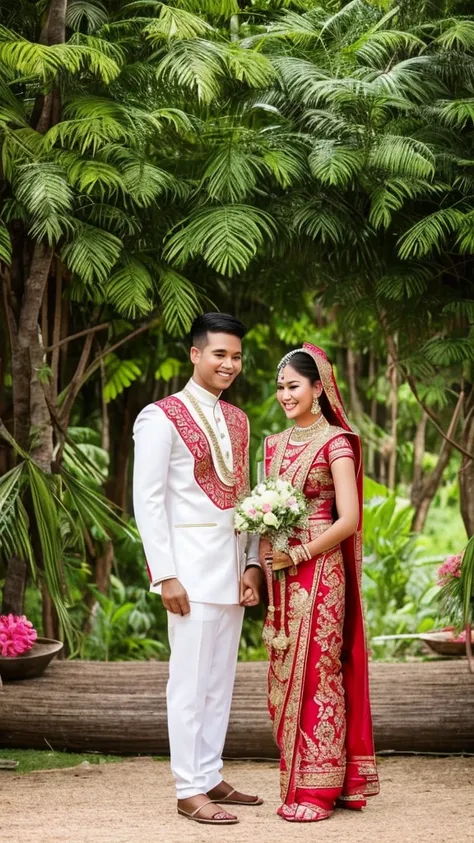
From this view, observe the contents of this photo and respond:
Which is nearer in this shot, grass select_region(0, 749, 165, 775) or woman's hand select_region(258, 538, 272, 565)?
woman's hand select_region(258, 538, 272, 565)

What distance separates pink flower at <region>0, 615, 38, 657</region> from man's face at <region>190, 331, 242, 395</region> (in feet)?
6.18

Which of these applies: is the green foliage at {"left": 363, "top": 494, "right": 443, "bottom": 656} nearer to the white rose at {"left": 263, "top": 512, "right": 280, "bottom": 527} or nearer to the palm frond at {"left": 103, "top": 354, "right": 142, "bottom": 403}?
the palm frond at {"left": 103, "top": 354, "right": 142, "bottom": 403}

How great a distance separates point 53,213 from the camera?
4.82m

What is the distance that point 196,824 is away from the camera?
385 cm

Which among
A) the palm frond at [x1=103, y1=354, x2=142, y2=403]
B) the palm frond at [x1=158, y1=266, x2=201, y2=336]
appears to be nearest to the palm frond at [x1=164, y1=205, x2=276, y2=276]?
the palm frond at [x1=158, y1=266, x2=201, y2=336]

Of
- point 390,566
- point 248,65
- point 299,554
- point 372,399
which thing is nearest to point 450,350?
point 248,65

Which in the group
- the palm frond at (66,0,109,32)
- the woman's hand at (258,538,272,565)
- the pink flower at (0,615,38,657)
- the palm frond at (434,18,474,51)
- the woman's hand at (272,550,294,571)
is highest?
the palm frond at (66,0,109,32)

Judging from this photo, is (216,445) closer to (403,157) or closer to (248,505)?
(248,505)

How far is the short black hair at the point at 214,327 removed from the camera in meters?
3.97

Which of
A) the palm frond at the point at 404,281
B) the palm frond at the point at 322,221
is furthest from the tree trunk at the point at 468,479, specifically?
the palm frond at the point at 322,221

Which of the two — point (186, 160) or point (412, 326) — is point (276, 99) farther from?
point (412, 326)

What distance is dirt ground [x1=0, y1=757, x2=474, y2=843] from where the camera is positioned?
368 cm

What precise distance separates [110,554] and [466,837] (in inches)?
174

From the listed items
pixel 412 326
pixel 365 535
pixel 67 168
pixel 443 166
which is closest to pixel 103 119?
pixel 67 168
